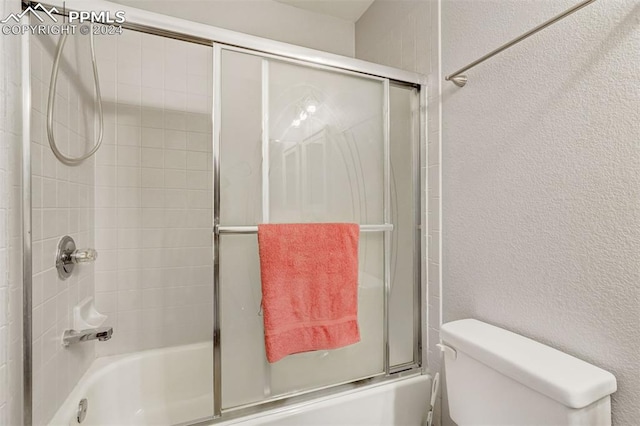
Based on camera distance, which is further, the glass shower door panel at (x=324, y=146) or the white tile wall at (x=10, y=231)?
the glass shower door panel at (x=324, y=146)

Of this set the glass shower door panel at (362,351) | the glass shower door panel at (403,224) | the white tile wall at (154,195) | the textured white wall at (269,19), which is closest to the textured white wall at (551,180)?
the glass shower door panel at (403,224)

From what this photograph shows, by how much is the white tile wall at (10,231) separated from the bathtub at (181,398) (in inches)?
13.6

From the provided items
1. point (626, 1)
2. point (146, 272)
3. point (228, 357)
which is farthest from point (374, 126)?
point (146, 272)

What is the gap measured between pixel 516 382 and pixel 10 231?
142cm

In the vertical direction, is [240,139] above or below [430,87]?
below

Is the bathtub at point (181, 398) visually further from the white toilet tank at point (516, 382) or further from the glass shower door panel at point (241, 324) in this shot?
the white toilet tank at point (516, 382)

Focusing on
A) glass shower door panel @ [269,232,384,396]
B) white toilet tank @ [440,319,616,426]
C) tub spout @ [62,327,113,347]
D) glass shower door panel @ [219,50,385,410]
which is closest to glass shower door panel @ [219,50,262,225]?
glass shower door panel @ [219,50,385,410]

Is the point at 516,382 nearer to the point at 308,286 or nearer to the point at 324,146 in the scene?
the point at 308,286

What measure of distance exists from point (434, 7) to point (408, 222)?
96 centimetres

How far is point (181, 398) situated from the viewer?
1.62 meters

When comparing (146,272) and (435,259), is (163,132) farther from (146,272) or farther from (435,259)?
(435,259)

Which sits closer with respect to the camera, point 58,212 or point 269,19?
point 58,212

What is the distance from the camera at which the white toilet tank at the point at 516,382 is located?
2.32 ft

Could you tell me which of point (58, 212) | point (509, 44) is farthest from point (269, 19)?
point (58, 212)
